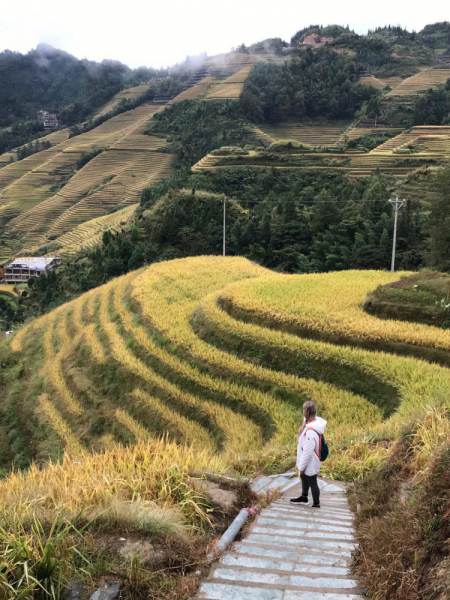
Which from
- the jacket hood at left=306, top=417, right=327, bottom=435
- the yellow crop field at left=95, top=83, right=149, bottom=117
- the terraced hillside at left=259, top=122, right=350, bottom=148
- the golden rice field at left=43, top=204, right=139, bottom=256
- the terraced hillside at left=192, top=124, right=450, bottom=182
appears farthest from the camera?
the yellow crop field at left=95, top=83, right=149, bottom=117

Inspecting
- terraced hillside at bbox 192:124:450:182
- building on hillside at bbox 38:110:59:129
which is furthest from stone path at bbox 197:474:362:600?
building on hillside at bbox 38:110:59:129

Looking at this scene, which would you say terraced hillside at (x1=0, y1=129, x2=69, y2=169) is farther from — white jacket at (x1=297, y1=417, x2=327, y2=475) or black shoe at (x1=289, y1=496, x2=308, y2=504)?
black shoe at (x1=289, y1=496, x2=308, y2=504)

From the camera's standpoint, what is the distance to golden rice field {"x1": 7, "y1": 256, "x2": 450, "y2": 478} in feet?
28.7

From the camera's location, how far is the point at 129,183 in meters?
63.5

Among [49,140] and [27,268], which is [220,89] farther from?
[27,268]

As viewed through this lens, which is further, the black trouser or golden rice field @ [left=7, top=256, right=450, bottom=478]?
golden rice field @ [left=7, top=256, right=450, bottom=478]

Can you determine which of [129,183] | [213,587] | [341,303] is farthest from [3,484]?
[129,183]

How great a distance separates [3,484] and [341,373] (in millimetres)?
7293

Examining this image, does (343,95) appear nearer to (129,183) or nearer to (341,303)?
(129,183)

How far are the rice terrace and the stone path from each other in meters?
0.02

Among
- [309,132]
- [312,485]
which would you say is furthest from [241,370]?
[309,132]

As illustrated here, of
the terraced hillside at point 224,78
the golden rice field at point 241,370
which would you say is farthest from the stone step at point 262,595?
the terraced hillside at point 224,78

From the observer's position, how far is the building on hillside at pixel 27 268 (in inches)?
1663

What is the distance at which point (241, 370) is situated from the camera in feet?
35.3
